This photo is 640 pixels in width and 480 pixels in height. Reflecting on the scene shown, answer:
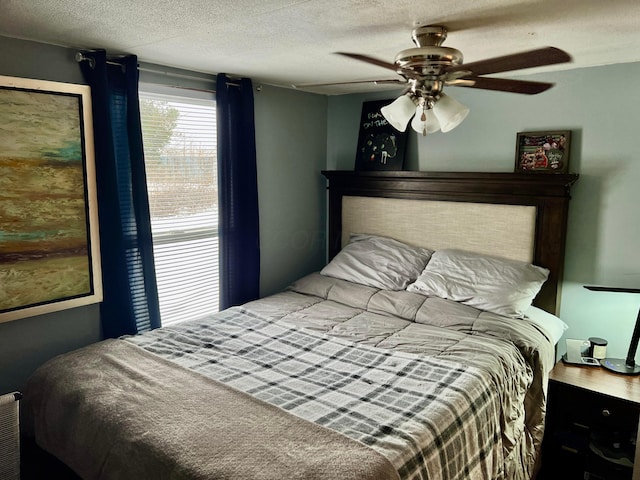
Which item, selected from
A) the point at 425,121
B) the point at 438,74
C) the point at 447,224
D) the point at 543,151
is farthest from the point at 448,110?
the point at 447,224

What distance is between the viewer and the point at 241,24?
1.96m

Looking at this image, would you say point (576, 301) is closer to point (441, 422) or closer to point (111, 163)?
point (441, 422)

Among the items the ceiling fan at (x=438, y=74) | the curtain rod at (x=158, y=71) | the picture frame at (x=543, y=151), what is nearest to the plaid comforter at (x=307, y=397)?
the picture frame at (x=543, y=151)

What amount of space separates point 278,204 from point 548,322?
209 centimetres

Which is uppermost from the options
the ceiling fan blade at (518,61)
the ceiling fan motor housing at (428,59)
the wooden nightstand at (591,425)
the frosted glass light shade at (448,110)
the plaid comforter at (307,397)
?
the ceiling fan motor housing at (428,59)

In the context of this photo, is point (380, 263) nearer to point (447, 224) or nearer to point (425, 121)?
point (447, 224)

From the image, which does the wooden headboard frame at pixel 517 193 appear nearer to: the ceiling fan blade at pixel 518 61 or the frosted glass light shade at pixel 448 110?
the frosted glass light shade at pixel 448 110

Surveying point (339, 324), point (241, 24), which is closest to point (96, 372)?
point (339, 324)

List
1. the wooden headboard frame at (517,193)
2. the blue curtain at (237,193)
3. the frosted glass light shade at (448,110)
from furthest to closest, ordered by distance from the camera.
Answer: the blue curtain at (237,193) < the wooden headboard frame at (517,193) < the frosted glass light shade at (448,110)

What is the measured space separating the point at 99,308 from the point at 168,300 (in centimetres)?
47

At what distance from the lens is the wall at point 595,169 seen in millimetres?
2713

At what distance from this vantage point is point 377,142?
3.70 metres

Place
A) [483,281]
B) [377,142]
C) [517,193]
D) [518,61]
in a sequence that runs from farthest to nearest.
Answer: [377,142]
[517,193]
[483,281]
[518,61]

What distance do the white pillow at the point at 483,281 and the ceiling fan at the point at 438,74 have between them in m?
1.15
